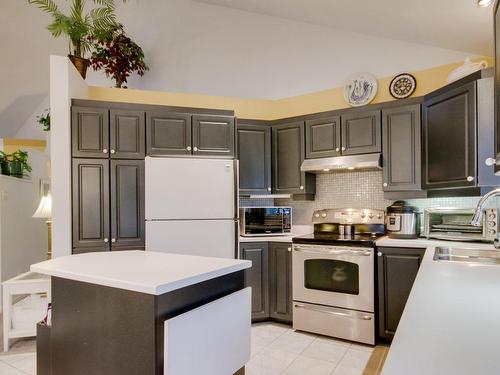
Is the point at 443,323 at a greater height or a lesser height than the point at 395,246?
greater

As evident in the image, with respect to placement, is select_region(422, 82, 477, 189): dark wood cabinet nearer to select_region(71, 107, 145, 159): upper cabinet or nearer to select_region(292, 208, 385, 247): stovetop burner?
select_region(292, 208, 385, 247): stovetop burner

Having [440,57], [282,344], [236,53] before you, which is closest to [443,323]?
[282,344]

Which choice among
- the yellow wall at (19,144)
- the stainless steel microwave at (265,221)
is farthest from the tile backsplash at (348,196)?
the yellow wall at (19,144)

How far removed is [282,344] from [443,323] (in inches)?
93.6

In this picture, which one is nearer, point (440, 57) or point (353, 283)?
point (353, 283)

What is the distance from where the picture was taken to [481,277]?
1198mm

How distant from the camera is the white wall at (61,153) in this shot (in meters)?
2.74

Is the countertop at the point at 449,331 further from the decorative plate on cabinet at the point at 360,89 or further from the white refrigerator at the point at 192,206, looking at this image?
the decorative plate on cabinet at the point at 360,89

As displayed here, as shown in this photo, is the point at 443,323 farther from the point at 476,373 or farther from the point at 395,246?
the point at 395,246

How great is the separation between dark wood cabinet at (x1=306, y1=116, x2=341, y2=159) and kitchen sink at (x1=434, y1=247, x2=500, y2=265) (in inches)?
55.6

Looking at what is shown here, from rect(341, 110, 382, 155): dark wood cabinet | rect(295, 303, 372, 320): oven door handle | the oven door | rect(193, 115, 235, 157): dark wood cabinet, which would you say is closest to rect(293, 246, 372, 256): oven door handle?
the oven door

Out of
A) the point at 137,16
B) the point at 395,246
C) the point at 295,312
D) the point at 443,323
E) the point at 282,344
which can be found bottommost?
the point at 282,344

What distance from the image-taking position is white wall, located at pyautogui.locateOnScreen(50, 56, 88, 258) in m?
2.74

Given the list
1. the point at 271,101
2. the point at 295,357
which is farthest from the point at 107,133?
the point at 295,357
